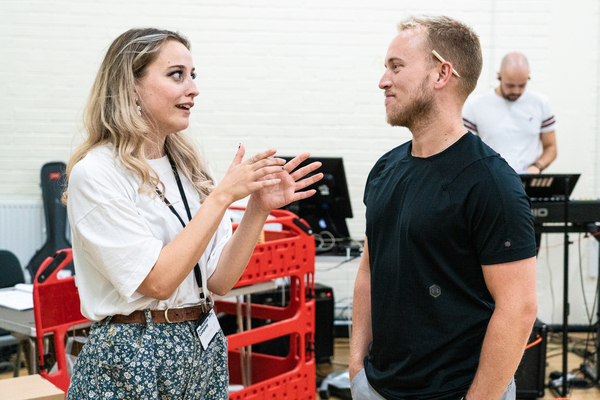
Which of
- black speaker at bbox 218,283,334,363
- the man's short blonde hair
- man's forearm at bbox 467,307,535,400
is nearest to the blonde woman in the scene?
the man's short blonde hair

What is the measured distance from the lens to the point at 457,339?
1310 millimetres

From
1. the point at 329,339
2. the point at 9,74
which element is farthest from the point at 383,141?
the point at 9,74

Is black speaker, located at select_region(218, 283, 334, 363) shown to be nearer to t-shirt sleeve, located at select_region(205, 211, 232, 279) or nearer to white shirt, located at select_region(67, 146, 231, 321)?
t-shirt sleeve, located at select_region(205, 211, 232, 279)

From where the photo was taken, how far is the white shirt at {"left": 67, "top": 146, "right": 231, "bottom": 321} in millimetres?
1317

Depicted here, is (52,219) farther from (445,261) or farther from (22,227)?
(445,261)

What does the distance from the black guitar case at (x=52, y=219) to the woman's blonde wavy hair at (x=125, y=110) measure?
2.98 metres

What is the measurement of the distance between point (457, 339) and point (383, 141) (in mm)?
3473

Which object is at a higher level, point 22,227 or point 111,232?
point 111,232

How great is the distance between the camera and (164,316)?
144 centimetres

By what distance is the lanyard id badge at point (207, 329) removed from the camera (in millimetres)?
1496

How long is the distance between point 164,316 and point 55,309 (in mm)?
805

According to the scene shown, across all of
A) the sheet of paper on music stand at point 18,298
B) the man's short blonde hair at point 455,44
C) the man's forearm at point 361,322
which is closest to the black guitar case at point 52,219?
the sheet of paper on music stand at point 18,298

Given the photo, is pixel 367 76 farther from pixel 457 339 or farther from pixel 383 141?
pixel 457 339

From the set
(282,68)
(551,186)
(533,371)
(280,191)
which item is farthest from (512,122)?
(280,191)
